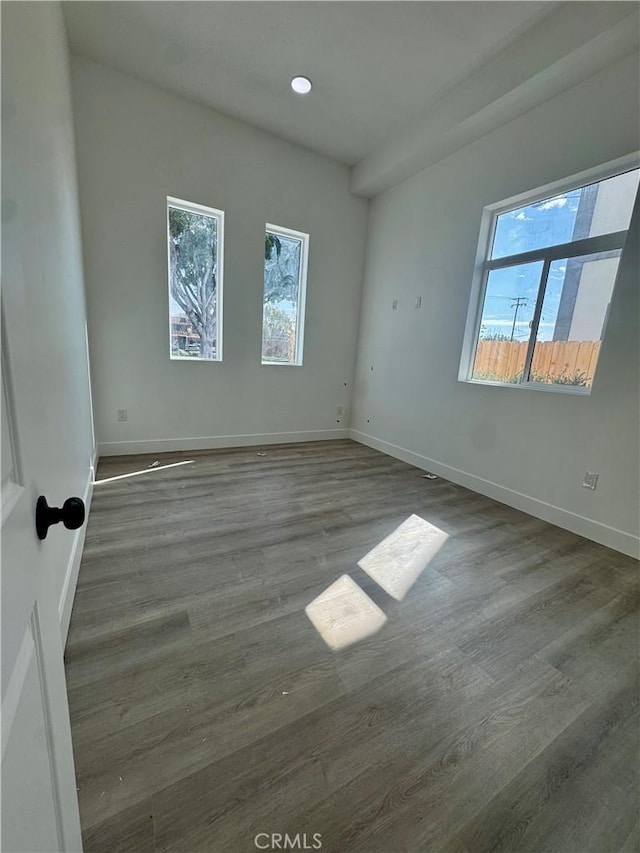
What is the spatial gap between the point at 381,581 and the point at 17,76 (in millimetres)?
2421

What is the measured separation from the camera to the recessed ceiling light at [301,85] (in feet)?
9.31

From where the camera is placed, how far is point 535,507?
2785mm

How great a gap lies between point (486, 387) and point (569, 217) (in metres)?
1.40

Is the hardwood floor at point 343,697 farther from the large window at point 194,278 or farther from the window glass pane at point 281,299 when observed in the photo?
the window glass pane at point 281,299

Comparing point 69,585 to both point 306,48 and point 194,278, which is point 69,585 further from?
point 306,48

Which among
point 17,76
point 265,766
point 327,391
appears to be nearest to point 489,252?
point 327,391

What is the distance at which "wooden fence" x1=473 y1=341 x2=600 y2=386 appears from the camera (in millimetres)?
2545

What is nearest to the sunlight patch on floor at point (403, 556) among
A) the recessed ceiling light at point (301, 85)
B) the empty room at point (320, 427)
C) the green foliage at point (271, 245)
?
the empty room at point (320, 427)

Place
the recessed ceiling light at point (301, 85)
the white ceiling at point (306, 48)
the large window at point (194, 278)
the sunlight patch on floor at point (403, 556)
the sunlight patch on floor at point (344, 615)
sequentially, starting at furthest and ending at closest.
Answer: the large window at point (194, 278), the recessed ceiling light at point (301, 85), the white ceiling at point (306, 48), the sunlight patch on floor at point (403, 556), the sunlight patch on floor at point (344, 615)

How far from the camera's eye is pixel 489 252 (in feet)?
10.4

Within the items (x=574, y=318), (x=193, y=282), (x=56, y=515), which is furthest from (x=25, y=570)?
(x=193, y=282)

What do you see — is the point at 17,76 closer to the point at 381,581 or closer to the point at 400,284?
the point at 381,581

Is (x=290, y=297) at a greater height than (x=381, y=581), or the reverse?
(x=290, y=297)

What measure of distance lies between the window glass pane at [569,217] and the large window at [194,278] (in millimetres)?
2807
